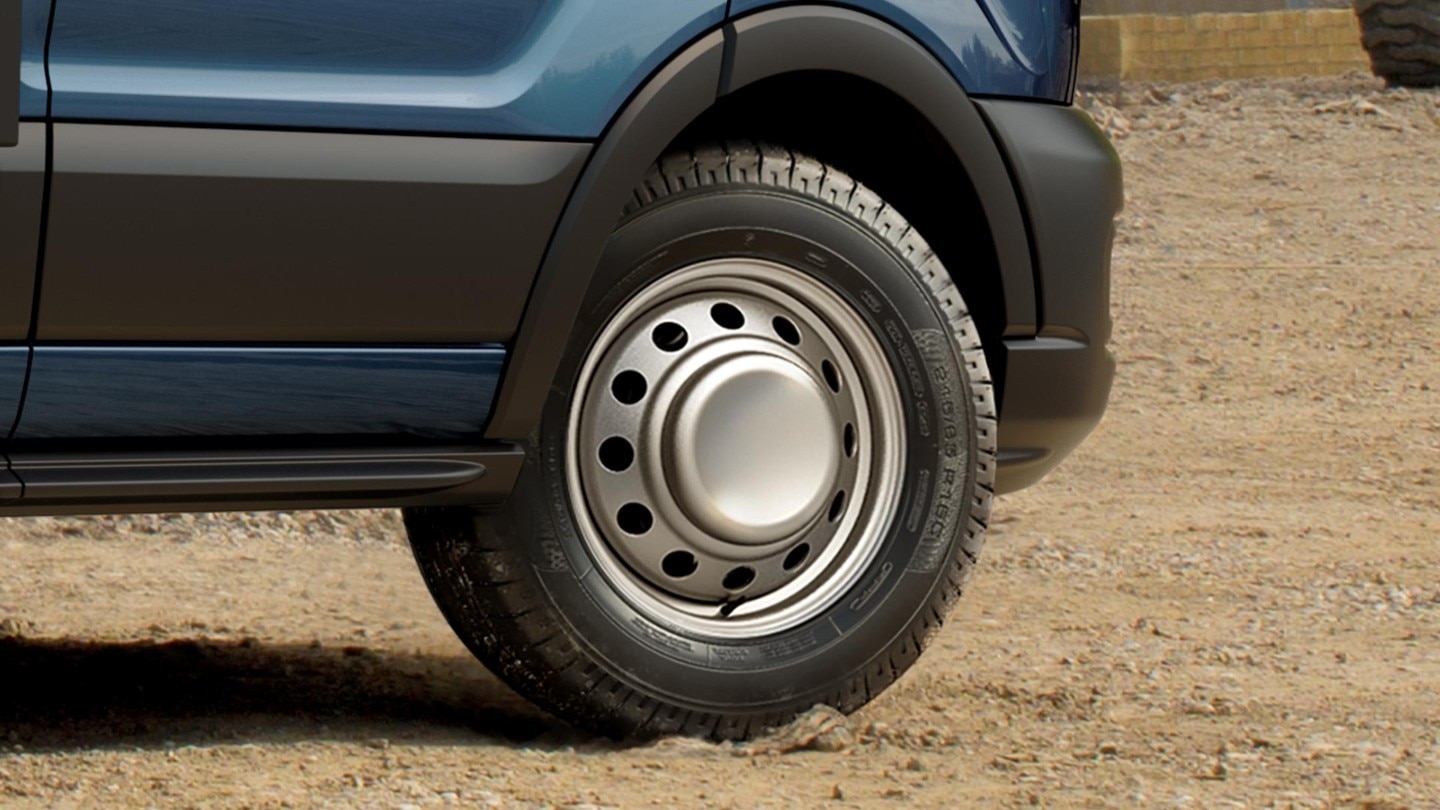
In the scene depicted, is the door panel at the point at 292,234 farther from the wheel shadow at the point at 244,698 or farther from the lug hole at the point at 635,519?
the wheel shadow at the point at 244,698

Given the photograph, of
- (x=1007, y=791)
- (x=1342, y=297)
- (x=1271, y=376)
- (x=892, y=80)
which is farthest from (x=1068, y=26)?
(x=1342, y=297)

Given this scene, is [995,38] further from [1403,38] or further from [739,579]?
[1403,38]

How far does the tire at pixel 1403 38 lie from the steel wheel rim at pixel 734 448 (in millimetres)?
10012

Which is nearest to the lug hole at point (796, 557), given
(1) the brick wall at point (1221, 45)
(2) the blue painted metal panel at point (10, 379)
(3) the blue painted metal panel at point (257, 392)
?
(3) the blue painted metal panel at point (257, 392)

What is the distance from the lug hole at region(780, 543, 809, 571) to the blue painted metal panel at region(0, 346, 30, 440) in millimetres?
1236

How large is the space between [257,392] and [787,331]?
35.4 inches

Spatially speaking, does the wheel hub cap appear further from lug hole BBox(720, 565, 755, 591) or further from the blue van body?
the blue van body

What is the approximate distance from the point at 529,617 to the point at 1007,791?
0.77 metres

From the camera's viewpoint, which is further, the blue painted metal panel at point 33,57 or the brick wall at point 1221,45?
the brick wall at point 1221,45

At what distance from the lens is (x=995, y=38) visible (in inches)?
133

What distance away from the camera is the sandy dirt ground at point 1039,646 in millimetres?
3027

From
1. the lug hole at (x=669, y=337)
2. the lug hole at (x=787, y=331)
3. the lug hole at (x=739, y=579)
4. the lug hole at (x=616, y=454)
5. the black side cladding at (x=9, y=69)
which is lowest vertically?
the lug hole at (x=739, y=579)

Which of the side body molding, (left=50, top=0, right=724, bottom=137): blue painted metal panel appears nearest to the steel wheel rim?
the side body molding

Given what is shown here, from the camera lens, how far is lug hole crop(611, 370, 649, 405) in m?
3.21
